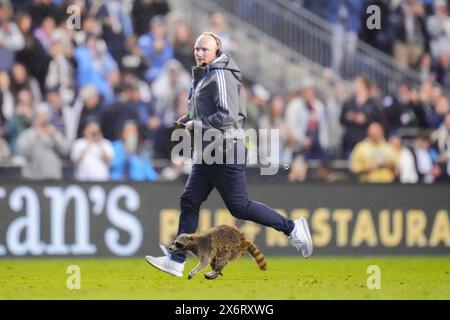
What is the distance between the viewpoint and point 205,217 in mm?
16094

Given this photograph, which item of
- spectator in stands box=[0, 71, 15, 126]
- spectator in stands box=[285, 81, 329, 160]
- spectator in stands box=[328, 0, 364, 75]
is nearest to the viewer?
spectator in stands box=[0, 71, 15, 126]

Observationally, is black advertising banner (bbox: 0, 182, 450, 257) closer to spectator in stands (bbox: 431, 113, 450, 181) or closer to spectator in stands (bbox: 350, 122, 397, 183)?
spectator in stands (bbox: 350, 122, 397, 183)

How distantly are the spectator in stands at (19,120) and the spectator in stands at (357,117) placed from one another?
5.05 m

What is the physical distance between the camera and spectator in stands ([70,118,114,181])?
55.2ft

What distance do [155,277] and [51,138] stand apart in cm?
510

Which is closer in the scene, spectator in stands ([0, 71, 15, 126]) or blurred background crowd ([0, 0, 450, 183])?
blurred background crowd ([0, 0, 450, 183])

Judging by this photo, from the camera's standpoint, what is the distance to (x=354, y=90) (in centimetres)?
1959

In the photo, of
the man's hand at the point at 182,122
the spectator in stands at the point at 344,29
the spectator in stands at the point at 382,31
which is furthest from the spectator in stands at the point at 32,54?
the man's hand at the point at 182,122

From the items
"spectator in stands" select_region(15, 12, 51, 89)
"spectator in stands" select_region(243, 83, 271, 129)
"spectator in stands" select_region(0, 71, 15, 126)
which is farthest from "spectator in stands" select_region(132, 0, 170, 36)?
"spectator in stands" select_region(0, 71, 15, 126)

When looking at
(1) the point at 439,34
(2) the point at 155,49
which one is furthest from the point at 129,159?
(1) the point at 439,34

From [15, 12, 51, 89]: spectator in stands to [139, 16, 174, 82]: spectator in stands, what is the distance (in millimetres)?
1645

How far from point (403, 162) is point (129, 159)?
4.27m
